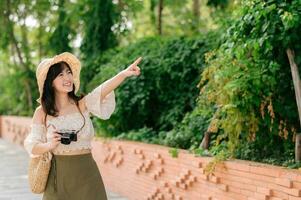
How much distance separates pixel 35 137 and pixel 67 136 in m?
0.22

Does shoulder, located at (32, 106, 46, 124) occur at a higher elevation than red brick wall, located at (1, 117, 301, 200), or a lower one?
higher

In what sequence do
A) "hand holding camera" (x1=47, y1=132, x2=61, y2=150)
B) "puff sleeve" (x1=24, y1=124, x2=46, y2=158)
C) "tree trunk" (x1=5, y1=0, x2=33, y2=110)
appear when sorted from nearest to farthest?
"hand holding camera" (x1=47, y1=132, x2=61, y2=150) → "puff sleeve" (x1=24, y1=124, x2=46, y2=158) → "tree trunk" (x1=5, y1=0, x2=33, y2=110)

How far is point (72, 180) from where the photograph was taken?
377 centimetres

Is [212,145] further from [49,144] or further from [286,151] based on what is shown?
[49,144]

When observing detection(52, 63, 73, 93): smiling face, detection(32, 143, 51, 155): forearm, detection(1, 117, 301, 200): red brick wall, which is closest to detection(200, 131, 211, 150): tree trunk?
detection(1, 117, 301, 200): red brick wall

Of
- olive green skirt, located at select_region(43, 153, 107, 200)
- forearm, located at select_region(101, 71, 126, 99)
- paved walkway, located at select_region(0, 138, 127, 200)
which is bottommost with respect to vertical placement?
paved walkway, located at select_region(0, 138, 127, 200)

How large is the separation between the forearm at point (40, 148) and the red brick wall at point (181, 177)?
2.06 metres

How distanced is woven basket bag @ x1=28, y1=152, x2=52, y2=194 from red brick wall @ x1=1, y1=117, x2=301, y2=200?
1.98 metres

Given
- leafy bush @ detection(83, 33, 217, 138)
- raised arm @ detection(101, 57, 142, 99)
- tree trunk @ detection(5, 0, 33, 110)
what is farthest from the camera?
tree trunk @ detection(5, 0, 33, 110)

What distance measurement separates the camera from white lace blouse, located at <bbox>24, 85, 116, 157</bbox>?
12.0ft

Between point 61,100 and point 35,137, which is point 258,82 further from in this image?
point 35,137

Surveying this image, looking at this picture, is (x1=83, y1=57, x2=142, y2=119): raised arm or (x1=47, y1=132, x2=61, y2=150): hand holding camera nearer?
(x1=47, y1=132, x2=61, y2=150): hand holding camera

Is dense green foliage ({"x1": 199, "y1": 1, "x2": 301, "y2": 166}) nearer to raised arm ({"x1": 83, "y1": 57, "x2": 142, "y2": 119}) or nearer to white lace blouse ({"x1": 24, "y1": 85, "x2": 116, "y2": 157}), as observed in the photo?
raised arm ({"x1": 83, "y1": 57, "x2": 142, "y2": 119})

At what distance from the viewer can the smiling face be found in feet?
12.5
